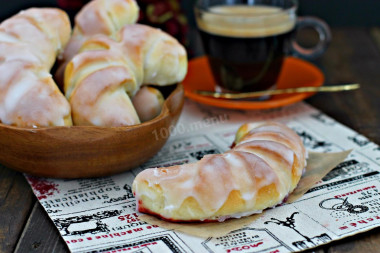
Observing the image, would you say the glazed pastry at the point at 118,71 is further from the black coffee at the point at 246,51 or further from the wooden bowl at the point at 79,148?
the black coffee at the point at 246,51

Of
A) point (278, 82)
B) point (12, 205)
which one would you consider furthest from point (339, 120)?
point (12, 205)

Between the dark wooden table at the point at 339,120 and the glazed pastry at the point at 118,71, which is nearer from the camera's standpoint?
the dark wooden table at the point at 339,120

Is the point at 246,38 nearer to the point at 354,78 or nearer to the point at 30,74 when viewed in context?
the point at 354,78

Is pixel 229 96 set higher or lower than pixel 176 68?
lower

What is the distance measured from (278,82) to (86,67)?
2.03 feet

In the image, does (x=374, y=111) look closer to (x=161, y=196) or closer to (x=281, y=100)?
(x=281, y=100)

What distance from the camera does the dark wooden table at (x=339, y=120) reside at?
0.68 metres

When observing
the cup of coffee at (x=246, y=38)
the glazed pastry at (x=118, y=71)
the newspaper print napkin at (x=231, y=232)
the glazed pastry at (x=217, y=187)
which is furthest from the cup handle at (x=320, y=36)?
the glazed pastry at (x=217, y=187)

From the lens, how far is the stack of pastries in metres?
0.77

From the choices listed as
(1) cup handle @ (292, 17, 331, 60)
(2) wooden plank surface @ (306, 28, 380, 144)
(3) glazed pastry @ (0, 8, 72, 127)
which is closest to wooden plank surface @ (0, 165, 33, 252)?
(3) glazed pastry @ (0, 8, 72, 127)

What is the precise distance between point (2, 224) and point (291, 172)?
1.41 ft

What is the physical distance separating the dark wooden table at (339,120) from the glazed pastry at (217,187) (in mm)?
110

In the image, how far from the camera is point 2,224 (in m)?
0.73

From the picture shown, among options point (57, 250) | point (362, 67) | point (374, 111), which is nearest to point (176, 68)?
point (57, 250)
